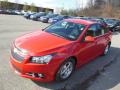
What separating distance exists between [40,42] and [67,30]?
121 cm

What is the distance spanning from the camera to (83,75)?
7.19 meters

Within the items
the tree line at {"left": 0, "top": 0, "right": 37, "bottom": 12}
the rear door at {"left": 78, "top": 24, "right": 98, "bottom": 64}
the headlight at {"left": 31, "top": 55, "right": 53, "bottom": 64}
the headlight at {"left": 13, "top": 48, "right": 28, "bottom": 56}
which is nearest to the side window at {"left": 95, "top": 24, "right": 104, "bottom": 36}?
the rear door at {"left": 78, "top": 24, "right": 98, "bottom": 64}

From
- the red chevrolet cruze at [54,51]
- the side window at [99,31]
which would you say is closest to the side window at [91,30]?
the red chevrolet cruze at [54,51]

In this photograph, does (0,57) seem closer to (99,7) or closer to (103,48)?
(103,48)

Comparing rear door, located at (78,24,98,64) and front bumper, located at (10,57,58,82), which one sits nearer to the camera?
front bumper, located at (10,57,58,82)

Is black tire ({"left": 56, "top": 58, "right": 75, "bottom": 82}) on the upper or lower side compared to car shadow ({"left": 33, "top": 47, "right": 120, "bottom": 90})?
upper

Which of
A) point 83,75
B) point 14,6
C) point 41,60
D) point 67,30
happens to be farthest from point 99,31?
point 14,6

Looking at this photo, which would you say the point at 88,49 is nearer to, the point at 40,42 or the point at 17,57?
the point at 40,42

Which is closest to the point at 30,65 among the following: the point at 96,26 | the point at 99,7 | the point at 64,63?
the point at 64,63

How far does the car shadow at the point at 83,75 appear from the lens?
Answer: 6211 millimetres

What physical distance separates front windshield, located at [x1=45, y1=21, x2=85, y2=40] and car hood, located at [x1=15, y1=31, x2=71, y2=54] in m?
0.28

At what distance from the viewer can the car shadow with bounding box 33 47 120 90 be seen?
621 cm

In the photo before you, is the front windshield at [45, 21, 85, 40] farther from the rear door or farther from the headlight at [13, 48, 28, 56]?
the headlight at [13, 48, 28, 56]

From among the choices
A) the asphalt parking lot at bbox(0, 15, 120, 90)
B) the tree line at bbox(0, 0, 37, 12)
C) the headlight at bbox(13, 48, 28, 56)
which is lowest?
the asphalt parking lot at bbox(0, 15, 120, 90)
